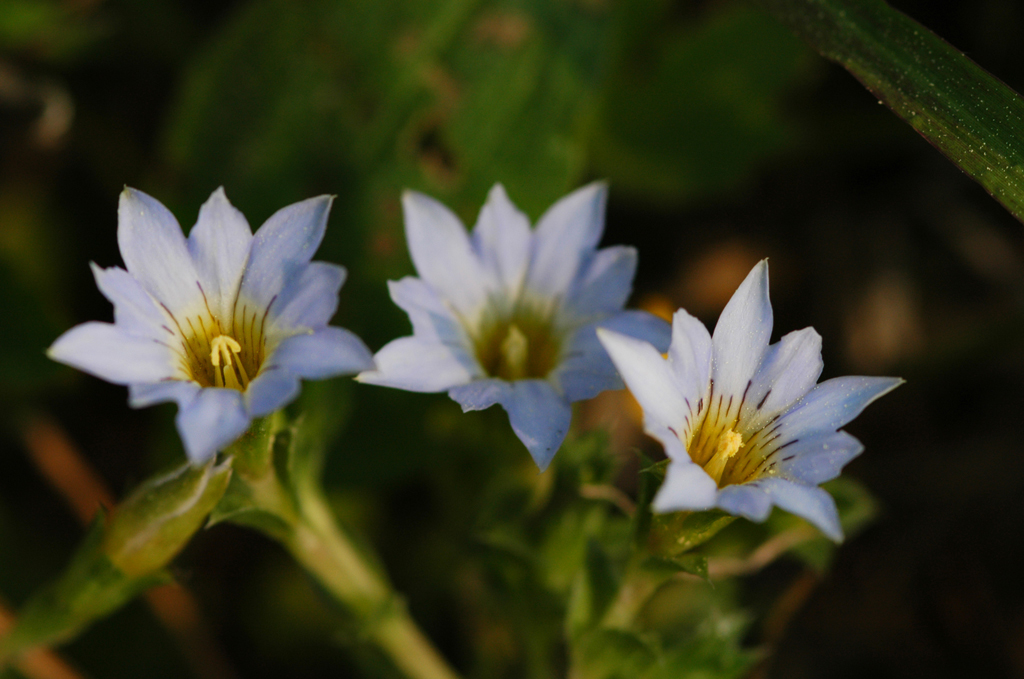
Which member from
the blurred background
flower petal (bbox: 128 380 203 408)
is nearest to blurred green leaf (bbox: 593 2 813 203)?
the blurred background

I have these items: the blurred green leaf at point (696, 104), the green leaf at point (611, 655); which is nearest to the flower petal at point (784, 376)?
the green leaf at point (611, 655)

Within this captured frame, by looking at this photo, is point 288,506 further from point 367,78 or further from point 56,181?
point 56,181

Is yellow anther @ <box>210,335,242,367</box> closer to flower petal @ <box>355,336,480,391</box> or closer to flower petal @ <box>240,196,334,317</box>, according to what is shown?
flower petal @ <box>240,196,334,317</box>

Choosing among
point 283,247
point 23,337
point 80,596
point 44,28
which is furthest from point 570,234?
point 44,28

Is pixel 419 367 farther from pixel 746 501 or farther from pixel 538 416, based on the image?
pixel 746 501

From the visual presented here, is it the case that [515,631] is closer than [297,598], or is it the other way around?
[515,631]

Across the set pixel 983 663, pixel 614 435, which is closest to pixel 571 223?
pixel 614 435
